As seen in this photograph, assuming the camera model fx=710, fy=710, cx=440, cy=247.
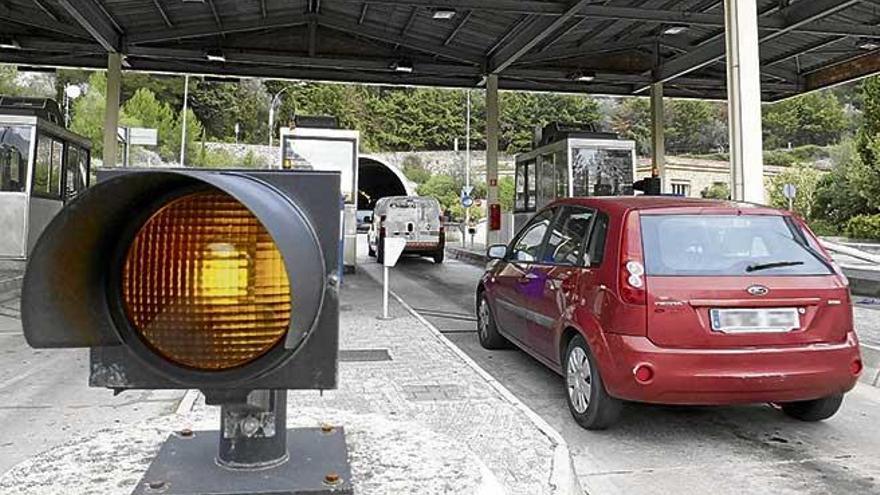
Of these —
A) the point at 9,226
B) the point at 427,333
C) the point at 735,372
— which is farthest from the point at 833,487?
the point at 9,226

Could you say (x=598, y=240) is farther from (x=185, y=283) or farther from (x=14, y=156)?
(x=14, y=156)

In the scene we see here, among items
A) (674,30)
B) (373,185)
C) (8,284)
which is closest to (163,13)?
(8,284)

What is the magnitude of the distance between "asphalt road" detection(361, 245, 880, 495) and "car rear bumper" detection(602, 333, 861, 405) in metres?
0.33

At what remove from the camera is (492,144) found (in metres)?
21.0

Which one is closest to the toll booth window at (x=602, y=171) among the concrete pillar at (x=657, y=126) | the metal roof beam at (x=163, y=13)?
the concrete pillar at (x=657, y=126)

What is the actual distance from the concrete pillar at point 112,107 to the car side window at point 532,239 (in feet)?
46.4

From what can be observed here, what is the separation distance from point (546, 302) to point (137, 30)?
15907mm

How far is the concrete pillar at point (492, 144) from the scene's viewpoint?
67.6 feet

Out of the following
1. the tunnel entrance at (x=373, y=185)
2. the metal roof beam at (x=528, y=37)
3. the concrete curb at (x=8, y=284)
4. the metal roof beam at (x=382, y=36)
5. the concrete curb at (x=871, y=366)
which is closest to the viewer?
the concrete curb at (x=871, y=366)

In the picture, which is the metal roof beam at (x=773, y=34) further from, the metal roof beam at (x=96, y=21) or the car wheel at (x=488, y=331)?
the metal roof beam at (x=96, y=21)

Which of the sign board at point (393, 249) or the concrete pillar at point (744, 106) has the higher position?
the concrete pillar at point (744, 106)

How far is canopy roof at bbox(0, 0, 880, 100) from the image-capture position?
613 inches

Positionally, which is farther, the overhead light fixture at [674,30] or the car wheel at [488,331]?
the overhead light fixture at [674,30]

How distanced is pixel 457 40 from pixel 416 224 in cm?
549
